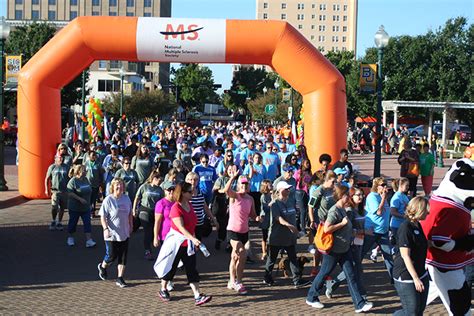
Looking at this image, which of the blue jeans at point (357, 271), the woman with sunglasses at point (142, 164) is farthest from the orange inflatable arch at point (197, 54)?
the blue jeans at point (357, 271)

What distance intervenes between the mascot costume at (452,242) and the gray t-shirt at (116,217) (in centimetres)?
405

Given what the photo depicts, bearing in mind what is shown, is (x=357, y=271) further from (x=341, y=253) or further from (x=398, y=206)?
(x=398, y=206)

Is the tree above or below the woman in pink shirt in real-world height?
above

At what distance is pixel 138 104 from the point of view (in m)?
48.7

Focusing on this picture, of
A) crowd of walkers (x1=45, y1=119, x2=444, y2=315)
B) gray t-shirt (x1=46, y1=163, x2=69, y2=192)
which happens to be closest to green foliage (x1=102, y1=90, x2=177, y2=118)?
gray t-shirt (x1=46, y1=163, x2=69, y2=192)

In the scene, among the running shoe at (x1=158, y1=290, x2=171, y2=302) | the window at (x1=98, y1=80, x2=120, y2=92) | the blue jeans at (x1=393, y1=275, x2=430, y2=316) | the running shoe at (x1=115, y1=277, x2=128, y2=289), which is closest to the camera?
the blue jeans at (x1=393, y1=275, x2=430, y2=316)

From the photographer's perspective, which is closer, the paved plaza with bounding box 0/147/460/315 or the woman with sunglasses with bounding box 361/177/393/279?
the paved plaza with bounding box 0/147/460/315

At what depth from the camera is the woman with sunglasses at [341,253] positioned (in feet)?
25.3

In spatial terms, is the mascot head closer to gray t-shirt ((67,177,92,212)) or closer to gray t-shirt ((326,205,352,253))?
gray t-shirt ((326,205,352,253))

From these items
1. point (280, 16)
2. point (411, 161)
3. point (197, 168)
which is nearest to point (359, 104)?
point (411, 161)

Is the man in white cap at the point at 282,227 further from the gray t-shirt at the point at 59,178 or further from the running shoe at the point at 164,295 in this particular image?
the gray t-shirt at the point at 59,178

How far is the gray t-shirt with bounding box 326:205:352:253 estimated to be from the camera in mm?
7723

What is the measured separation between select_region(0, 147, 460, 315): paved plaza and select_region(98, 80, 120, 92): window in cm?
6374

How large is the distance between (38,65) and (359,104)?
1677 inches
